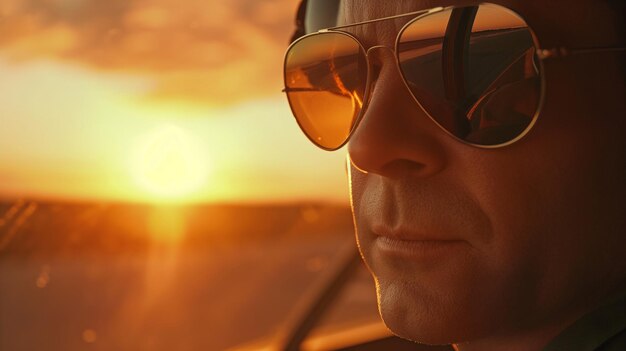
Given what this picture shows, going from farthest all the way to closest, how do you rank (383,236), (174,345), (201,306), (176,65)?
1. (201,306)
2. (174,345)
3. (176,65)
4. (383,236)

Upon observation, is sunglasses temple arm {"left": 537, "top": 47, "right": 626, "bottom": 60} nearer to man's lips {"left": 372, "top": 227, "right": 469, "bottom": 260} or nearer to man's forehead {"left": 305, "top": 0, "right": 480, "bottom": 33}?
man's forehead {"left": 305, "top": 0, "right": 480, "bottom": 33}

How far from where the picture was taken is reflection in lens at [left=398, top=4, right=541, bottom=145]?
934mm

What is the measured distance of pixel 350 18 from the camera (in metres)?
1.18

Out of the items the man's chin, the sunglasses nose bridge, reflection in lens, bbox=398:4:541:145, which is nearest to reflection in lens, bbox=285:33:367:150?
the sunglasses nose bridge

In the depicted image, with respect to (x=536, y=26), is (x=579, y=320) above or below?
below

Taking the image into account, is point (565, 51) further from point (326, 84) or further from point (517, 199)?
point (326, 84)

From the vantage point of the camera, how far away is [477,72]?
0.95 m

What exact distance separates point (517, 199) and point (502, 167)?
47 mm

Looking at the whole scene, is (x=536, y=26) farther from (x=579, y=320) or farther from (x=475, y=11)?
(x=579, y=320)

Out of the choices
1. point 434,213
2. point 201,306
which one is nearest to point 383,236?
point 434,213

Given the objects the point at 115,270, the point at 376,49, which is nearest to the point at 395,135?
the point at 376,49

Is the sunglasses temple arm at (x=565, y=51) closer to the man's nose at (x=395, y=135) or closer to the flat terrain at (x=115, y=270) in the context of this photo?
the man's nose at (x=395, y=135)

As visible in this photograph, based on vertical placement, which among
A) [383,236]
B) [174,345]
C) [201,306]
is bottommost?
[201,306]

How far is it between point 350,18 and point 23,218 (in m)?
1.12
